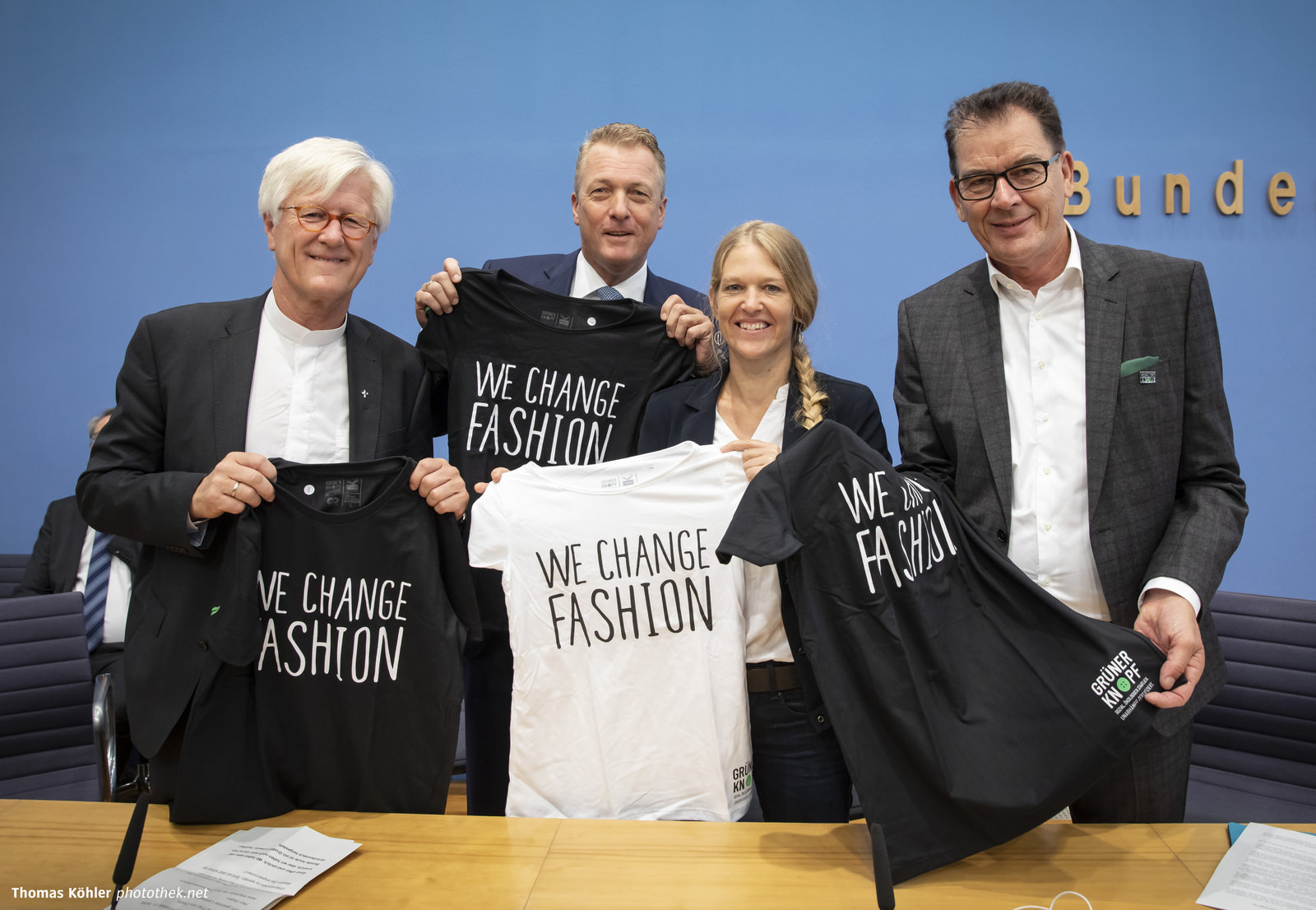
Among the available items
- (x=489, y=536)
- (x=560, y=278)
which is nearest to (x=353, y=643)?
(x=489, y=536)

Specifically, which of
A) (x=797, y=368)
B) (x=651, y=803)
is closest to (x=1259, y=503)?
(x=797, y=368)

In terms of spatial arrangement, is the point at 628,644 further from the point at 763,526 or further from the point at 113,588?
the point at 113,588

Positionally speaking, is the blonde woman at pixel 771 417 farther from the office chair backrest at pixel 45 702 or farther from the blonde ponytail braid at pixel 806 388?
the office chair backrest at pixel 45 702

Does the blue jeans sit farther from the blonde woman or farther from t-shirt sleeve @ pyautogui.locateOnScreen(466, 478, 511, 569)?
t-shirt sleeve @ pyautogui.locateOnScreen(466, 478, 511, 569)

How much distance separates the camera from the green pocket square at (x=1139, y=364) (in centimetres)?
175

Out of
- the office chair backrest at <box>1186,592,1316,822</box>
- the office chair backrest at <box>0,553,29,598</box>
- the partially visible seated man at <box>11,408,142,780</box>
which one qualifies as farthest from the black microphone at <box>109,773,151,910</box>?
the office chair backrest at <box>0,553,29,598</box>

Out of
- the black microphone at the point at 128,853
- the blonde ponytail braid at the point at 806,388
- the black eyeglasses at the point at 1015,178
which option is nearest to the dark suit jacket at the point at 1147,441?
the black eyeglasses at the point at 1015,178

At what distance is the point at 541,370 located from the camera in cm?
221

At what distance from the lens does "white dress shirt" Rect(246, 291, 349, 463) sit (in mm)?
1927

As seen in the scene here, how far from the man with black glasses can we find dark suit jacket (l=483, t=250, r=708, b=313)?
97cm

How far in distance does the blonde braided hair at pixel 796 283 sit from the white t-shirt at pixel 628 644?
0.27 meters

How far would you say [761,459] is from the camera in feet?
5.93

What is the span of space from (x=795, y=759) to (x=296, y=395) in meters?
1.40

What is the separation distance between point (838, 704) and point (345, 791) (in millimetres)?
1075
